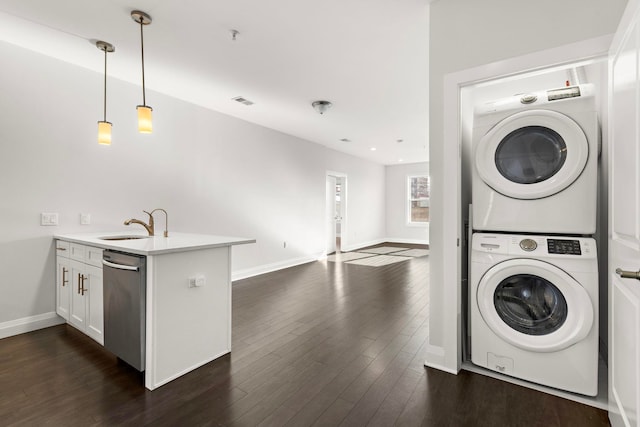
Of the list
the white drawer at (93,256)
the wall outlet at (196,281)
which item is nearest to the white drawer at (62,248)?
the white drawer at (93,256)

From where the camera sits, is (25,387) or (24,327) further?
(24,327)

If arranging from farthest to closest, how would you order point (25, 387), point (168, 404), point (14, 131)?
1. point (14, 131)
2. point (25, 387)
3. point (168, 404)

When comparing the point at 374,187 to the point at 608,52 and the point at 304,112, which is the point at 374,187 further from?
the point at 608,52

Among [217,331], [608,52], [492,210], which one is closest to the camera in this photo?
[608,52]

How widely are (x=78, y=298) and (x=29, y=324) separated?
0.78m

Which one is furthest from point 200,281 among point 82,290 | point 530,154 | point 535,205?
point 530,154

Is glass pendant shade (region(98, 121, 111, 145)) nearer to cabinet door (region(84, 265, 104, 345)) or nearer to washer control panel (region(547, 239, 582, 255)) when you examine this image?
cabinet door (region(84, 265, 104, 345))

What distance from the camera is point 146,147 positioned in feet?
12.4

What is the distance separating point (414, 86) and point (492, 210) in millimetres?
2120

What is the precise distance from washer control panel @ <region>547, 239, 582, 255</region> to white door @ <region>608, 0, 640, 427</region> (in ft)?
0.90

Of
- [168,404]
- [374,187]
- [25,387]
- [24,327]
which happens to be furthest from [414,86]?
[374,187]

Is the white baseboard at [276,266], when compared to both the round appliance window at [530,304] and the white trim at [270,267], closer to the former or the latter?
the white trim at [270,267]

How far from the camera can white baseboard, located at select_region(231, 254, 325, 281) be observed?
4886 mm

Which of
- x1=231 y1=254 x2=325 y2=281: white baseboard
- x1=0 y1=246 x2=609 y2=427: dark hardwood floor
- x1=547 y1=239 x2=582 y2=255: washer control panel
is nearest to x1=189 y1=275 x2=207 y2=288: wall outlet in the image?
x1=0 y1=246 x2=609 y2=427: dark hardwood floor
